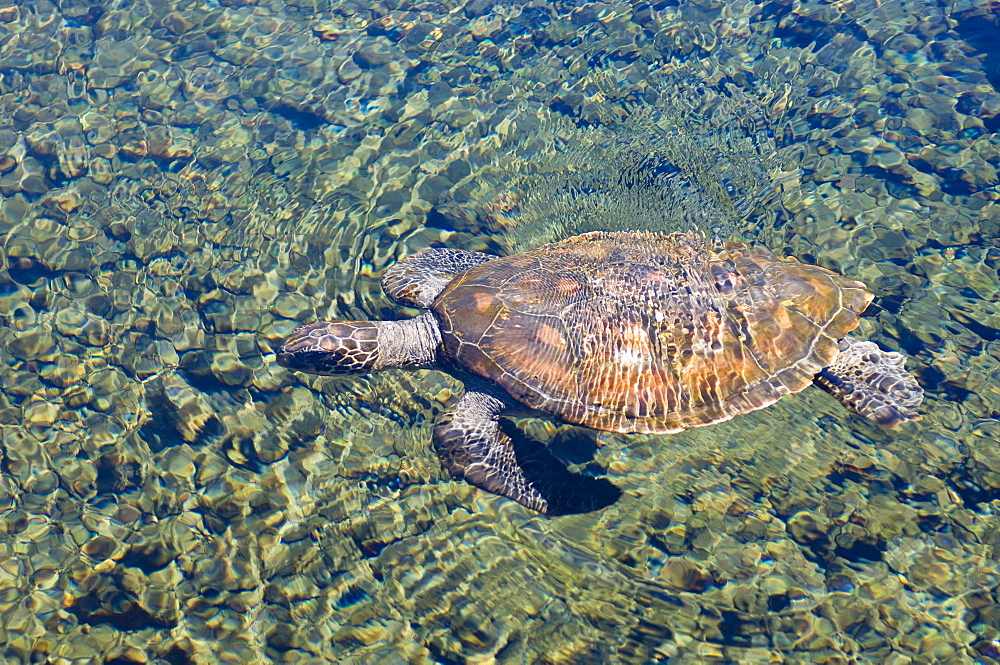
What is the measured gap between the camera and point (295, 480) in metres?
5.99

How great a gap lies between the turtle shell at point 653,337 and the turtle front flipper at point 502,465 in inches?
18.2

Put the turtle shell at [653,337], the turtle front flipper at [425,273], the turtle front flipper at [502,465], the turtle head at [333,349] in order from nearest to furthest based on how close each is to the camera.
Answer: the turtle shell at [653,337]
the turtle front flipper at [502,465]
the turtle head at [333,349]
the turtle front flipper at [425,273]

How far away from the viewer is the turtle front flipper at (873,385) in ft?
18.8

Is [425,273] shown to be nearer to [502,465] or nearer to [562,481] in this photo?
[502,465]

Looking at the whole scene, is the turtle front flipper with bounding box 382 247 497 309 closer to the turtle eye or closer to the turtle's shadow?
the turtle's shadow

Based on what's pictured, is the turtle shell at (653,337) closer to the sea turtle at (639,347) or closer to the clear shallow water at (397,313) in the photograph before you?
the sea turtle at (639,347)

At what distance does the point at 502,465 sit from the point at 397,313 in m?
2.14

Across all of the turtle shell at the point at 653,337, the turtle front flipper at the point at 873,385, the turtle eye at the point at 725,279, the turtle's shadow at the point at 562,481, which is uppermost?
the turtle eye at the point at 725,279

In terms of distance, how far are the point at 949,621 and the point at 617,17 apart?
7.83 meters

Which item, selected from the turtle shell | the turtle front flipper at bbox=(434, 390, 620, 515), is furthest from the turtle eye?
the turtle front flipper at bbox=(434, 390, 620, 515)

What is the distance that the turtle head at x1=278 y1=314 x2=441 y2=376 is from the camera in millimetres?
6133

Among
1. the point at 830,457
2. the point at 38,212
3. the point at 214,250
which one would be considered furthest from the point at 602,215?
the point at 38,212

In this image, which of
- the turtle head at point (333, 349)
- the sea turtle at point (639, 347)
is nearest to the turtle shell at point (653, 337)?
the sea turtle at point (639, 347)

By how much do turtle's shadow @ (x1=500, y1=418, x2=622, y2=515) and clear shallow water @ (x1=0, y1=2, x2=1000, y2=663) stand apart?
123 millimetres
